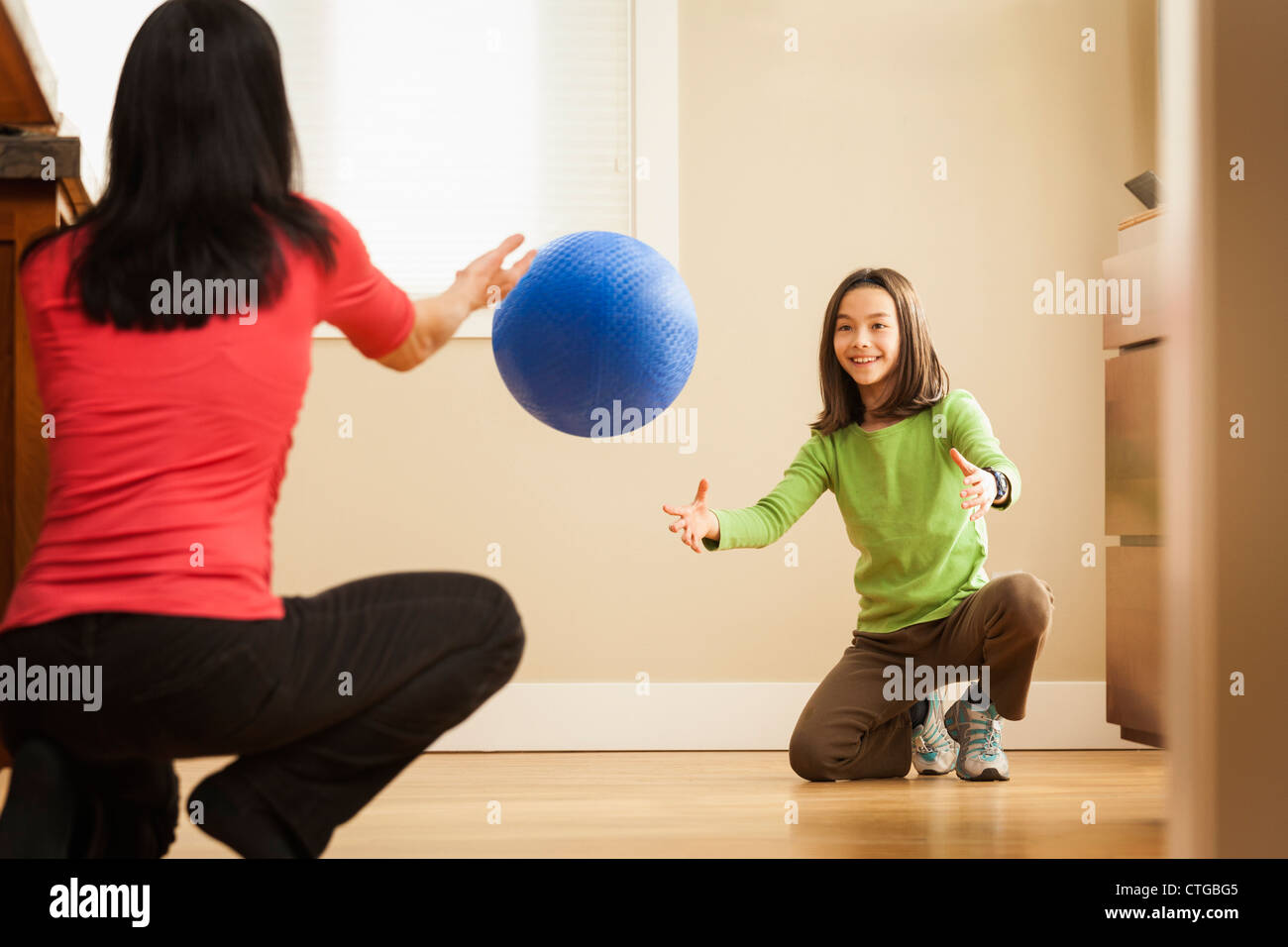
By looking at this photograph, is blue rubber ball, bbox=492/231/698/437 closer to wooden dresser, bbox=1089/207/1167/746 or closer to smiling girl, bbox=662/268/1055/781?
smiling girl, bbox=662/268/1055/781

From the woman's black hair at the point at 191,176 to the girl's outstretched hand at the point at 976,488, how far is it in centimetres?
102

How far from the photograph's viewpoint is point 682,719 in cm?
269

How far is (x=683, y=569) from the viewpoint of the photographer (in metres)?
2.75

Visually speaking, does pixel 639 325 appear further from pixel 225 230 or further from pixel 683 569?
pixel 683 569

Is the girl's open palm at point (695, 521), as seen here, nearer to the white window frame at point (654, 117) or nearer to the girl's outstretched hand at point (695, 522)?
the girl's outstretched hand at point (695, 522)

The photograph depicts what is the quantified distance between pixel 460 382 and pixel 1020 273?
1.29 meters

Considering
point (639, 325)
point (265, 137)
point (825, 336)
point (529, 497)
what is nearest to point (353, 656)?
point (265, 137)

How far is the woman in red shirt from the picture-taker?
43.0 inches

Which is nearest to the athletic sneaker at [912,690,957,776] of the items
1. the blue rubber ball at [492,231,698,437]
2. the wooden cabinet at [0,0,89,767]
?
the blue rubber ball at [492,231,698,437]

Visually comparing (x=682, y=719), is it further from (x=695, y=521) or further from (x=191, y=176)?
(x=191, y=176)

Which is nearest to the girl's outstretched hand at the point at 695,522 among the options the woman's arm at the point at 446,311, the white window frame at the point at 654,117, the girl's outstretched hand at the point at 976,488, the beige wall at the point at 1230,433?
→ the girl's outstretched hand at the point at 976,488

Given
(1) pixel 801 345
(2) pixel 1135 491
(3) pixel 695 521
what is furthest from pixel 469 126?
(2) pixel 1135 491

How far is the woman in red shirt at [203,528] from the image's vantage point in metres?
1.09

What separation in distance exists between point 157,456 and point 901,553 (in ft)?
4.91
